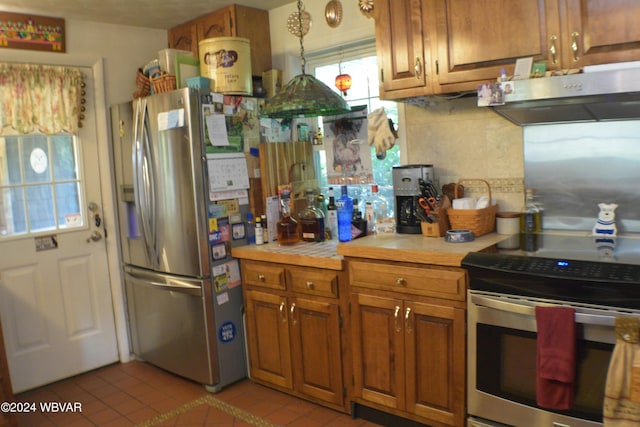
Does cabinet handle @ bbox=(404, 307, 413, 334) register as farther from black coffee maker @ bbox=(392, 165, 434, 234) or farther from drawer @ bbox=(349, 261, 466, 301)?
black coffee maker @ bbox=(392, 165, 434, 234)

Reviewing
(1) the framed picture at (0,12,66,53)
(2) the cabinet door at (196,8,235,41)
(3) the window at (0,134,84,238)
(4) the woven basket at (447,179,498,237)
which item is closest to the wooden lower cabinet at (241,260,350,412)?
(4) the woven basket at (447,179,498,237)

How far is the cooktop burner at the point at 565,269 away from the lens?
67.4 inches

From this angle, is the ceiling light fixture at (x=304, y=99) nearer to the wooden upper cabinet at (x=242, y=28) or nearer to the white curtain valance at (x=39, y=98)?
the wooden upper cabinet at (x=242, y=28)

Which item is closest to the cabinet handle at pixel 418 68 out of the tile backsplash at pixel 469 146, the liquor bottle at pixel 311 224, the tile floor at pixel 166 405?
the tile backsplash at pixel 469 146

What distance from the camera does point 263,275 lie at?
2.87 m

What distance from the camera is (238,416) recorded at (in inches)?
107

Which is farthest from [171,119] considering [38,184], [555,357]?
[555,357]

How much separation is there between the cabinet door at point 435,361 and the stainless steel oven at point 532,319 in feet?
0.18

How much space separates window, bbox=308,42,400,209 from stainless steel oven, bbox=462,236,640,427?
41.1 inches

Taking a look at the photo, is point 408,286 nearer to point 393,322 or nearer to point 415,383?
point 393,322

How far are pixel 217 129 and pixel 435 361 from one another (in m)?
1.70

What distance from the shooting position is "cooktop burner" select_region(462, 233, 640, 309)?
1.71 m

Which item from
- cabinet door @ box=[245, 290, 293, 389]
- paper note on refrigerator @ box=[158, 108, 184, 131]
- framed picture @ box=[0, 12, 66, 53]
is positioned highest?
framed picture @ box=[0, 12, 66, 53]

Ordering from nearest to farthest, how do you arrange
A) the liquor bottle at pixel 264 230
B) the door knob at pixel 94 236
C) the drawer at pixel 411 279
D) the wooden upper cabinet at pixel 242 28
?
the drawer at pixel 411 279 < the liquor bottle at pixel 264 230 < the wooden upper cabinet at pixel 242 28 < the door knob at pixel 94 236
